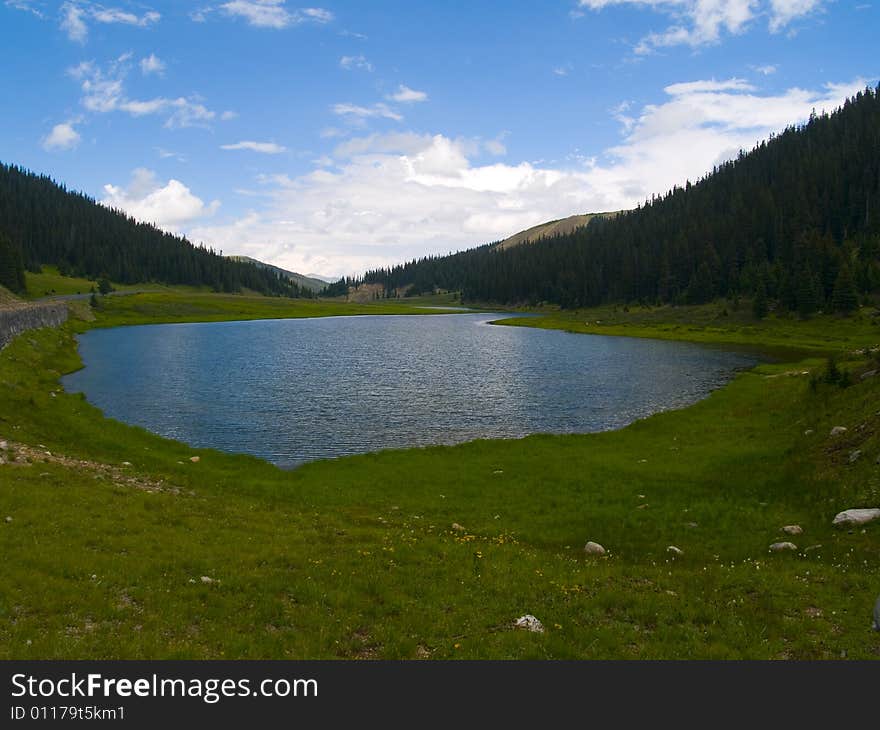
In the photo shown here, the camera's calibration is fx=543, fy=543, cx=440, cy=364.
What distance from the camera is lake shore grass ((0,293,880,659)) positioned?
1187 cm

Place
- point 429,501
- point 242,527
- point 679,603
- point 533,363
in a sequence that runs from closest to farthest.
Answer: point 679,603 < point 242,527 < point 429,501 < point 533,363

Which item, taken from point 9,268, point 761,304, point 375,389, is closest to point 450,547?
point 375,389

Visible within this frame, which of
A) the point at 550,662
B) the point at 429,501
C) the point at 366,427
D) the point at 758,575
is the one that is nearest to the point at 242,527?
the point at 429,501

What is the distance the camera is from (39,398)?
1826 inches

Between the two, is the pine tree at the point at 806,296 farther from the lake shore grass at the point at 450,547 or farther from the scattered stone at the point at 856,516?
the scattered stone at the point at 856,516

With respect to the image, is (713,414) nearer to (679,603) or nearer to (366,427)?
(366,427)

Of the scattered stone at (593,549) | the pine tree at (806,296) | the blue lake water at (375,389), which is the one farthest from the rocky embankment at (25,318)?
the pine tree at (806,296)

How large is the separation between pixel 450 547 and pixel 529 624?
5959 mm

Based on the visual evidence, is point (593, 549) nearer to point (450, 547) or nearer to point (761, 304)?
point (450, 547)

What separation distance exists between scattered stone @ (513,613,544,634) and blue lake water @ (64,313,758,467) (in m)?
26.2

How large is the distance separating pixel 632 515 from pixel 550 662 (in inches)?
544

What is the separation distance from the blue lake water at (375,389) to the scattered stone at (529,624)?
86.0ft

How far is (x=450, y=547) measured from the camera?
720 inches

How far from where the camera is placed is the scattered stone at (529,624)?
12383 millimetres
